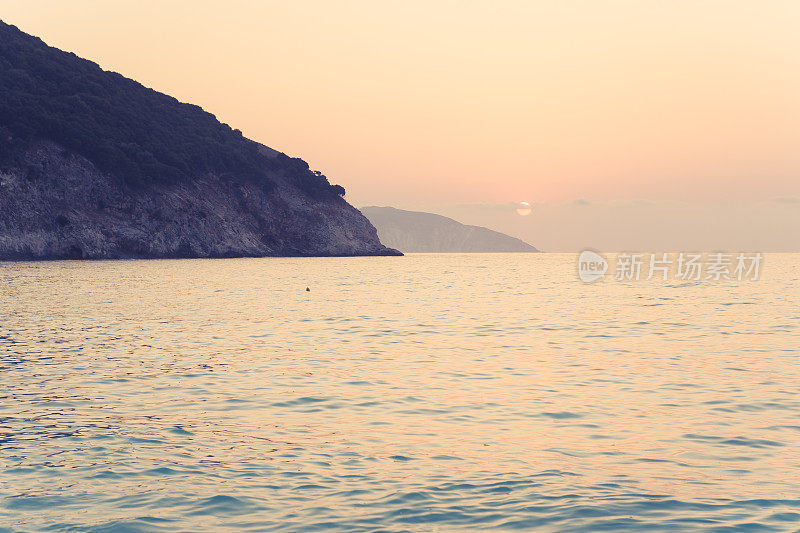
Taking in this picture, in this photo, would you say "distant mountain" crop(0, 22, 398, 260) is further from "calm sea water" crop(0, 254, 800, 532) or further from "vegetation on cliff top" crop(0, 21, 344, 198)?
"calm sea water" crop(0, 254, 800, 532)

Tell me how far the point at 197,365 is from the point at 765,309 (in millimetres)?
35561

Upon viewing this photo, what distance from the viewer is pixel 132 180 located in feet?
432

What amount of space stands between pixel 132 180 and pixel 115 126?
19.4 m

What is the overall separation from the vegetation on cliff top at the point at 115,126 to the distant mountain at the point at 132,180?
0.95 feet

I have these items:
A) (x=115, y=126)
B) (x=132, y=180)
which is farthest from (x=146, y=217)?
(x=115, y=126)

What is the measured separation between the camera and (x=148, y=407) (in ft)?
47.5

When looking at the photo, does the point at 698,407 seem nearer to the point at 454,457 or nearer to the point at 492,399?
the point at 492,399

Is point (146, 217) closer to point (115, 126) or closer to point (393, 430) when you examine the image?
point (115, 126)

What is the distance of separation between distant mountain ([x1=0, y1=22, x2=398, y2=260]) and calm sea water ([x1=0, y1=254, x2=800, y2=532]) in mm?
94608

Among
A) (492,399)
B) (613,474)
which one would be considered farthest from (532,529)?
(492,399)

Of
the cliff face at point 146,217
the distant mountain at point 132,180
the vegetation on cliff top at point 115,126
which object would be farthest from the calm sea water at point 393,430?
the vegetation on cliff top at point 115,126

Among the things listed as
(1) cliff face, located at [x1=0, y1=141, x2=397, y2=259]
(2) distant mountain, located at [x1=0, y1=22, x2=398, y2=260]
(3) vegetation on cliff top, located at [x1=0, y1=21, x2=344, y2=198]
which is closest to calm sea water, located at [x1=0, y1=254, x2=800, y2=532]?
(1) cliff face, located at [x1=0, y1=141, x2=397, y2=259]

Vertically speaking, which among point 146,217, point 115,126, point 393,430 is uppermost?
point 115,126

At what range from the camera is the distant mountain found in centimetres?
11456
